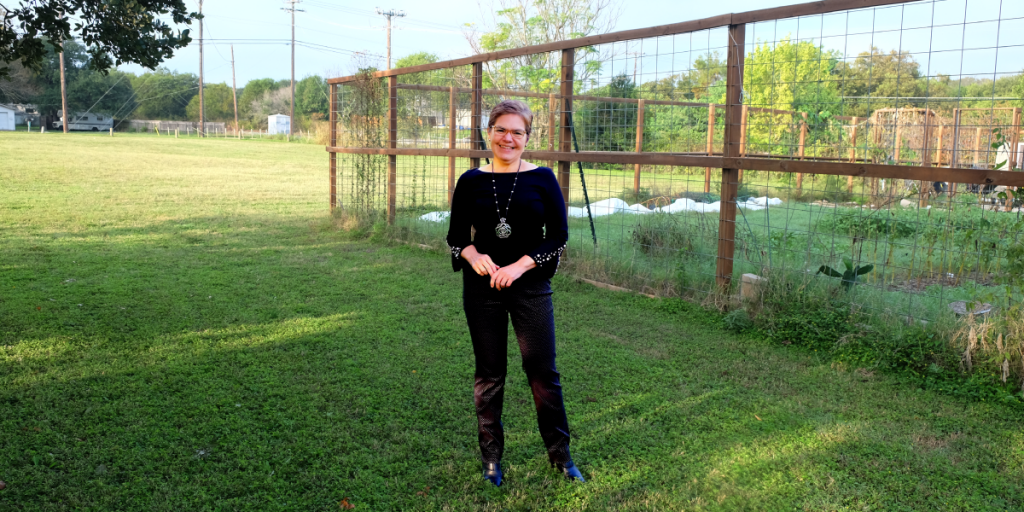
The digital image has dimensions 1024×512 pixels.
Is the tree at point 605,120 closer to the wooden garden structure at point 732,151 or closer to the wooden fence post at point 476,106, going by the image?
the wooden garden structure at point 732,151

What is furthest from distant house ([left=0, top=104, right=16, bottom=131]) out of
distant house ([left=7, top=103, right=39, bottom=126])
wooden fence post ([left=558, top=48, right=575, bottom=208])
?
wooden fence post ([left=558, top=48, right=575, bottom=208])

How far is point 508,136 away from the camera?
10.4 ft

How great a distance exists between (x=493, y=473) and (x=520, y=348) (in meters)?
0.59

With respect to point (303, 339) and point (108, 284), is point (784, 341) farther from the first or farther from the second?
point (108, 284)

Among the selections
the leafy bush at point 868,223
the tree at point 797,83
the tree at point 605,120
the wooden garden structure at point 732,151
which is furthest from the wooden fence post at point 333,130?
the leafy bush at point 868,223

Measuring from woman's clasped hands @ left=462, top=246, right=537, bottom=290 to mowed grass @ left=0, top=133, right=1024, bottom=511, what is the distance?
0.96 meters

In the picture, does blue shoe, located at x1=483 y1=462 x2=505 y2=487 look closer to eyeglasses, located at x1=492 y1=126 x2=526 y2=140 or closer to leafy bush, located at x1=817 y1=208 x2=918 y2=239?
eyeglasses, located at x1=492 y1=126 x2=526 y2=140

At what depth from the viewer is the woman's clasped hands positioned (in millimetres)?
3133

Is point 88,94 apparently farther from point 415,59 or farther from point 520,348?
point 520,348

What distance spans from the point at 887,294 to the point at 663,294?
73.6 inches

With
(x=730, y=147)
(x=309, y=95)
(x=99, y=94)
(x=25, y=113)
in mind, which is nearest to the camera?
(x=730, y=147)

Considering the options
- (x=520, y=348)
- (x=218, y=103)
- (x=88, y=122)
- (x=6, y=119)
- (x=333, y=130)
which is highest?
(x=218, y=103)

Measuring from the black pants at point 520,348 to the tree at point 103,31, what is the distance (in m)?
4.13

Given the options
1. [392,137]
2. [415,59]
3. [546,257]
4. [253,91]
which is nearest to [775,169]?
[546,257]
